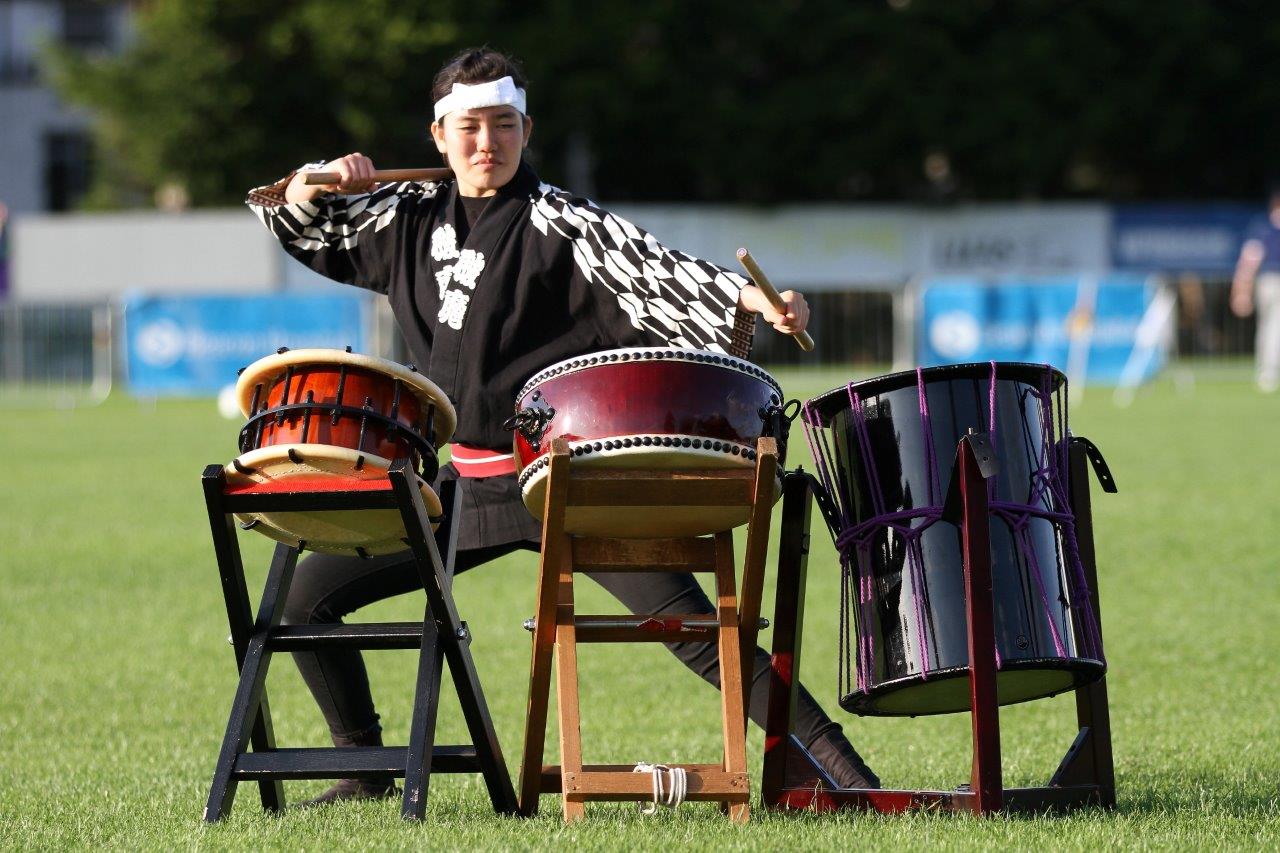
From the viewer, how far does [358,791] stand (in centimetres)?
500

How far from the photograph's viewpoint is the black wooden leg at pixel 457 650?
13.6 ft

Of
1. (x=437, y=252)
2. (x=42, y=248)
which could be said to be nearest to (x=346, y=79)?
(x=42, y=248)

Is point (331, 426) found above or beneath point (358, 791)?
above

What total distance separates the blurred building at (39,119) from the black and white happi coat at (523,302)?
44.7 meters

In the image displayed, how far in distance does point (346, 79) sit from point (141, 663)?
30266mm

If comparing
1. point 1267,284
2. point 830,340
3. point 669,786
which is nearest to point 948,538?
point 669,786

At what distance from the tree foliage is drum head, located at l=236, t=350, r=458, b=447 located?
106ft

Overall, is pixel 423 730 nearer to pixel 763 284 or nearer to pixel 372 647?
pixel 372 647

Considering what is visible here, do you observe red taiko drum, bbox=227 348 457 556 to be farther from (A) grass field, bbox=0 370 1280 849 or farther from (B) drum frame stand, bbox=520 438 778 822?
(A) grass field, bbox=0 370 1280 849

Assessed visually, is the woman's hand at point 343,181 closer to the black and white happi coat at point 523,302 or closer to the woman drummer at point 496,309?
the woman drummer at point 496,309

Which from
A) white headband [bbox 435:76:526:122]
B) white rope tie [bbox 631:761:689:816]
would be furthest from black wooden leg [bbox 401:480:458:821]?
white headband [bbox 435:76:526:122]

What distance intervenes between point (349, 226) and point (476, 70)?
0.54 m

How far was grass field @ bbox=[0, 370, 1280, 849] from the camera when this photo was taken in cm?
429

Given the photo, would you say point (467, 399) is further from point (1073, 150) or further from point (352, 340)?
point (1073, 150)
